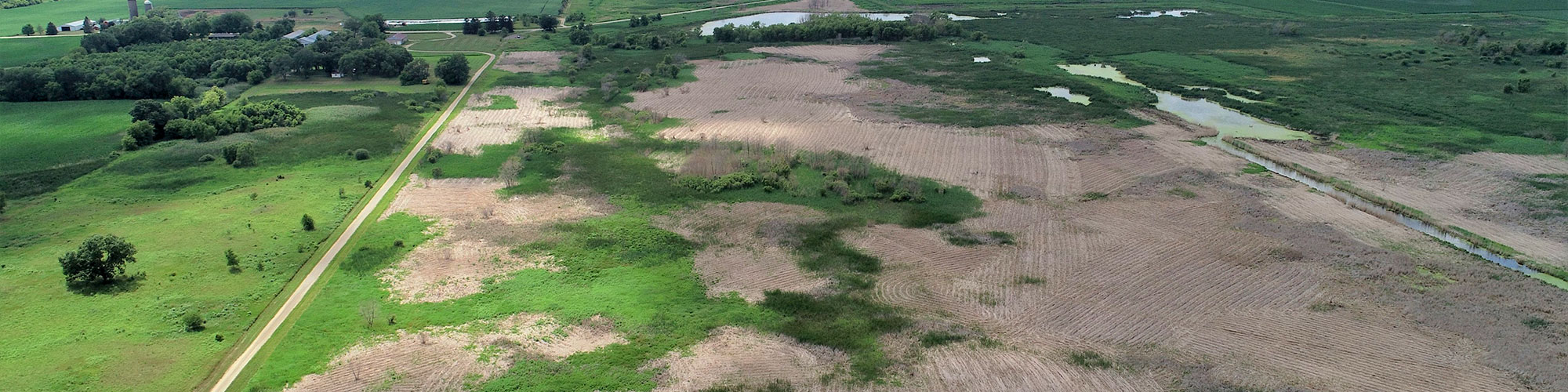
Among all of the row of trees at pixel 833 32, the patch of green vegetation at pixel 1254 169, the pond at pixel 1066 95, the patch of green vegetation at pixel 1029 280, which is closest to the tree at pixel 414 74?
the row of trees at pixel 833 32

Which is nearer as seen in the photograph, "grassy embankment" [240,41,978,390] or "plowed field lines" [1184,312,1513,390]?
"plowed field lines" [1184,312,1513,390]

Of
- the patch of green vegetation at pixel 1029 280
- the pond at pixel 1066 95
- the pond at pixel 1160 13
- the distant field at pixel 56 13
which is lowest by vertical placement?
the patch of green vegetation at pixel 1029 280

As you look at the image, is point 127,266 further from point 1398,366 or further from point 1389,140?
point 1389,140

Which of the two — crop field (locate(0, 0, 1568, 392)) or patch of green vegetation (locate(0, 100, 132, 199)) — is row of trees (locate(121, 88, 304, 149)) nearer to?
crop field (locate(0, 0, 1568, 392))

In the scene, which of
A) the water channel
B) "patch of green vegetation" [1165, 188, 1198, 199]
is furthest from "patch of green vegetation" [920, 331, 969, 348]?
the water channel

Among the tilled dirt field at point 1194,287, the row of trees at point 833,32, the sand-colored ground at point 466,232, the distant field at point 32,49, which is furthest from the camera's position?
the row of trees at point 833,32

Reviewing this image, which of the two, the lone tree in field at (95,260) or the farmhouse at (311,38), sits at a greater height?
the farmhouse at (311,38)

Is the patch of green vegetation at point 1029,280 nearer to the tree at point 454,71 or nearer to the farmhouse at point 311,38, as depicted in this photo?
the tree at point 454,71
